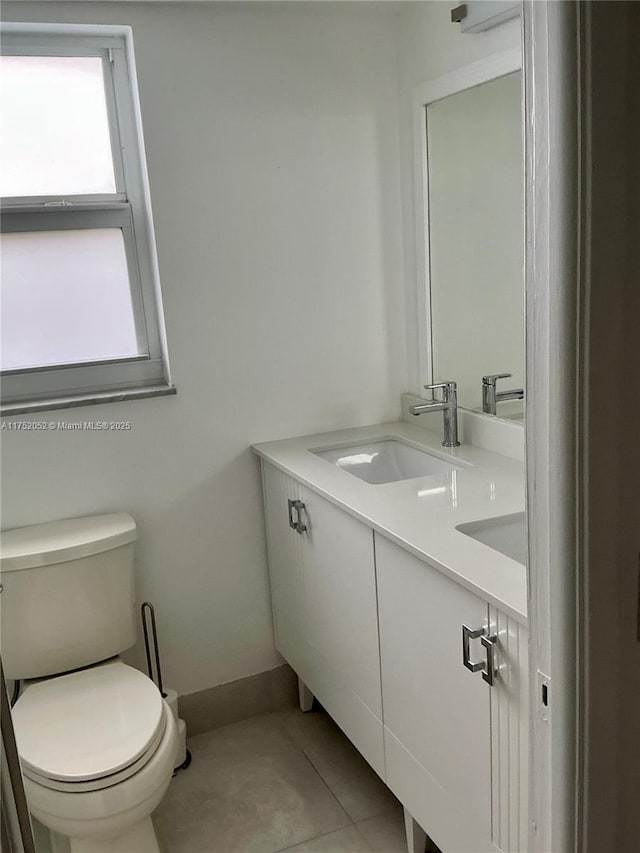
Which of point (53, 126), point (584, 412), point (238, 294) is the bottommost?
point (584, 412)

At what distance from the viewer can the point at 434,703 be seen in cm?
166

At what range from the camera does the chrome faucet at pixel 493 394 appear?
7.37ft

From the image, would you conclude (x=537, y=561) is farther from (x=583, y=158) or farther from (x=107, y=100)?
(x=107, y=100)

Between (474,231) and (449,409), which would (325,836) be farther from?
(474,231)

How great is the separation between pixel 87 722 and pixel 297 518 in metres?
0.77

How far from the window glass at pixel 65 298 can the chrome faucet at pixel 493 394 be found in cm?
109

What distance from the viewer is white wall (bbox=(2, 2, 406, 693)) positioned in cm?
225

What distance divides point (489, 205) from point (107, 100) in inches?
46.0

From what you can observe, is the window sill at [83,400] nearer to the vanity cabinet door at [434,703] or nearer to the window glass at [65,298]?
the window glass at [65,298]

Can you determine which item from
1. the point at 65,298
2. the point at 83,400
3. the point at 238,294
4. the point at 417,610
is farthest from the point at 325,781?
the point at 65,298

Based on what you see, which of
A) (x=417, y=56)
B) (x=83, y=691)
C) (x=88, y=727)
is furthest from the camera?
(x=417, y=56)

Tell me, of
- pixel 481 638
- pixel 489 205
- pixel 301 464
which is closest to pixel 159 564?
pixel 301 464

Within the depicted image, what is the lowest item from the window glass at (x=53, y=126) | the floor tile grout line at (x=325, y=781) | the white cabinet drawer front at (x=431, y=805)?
the floor tile grout line at (x=325, y=781)

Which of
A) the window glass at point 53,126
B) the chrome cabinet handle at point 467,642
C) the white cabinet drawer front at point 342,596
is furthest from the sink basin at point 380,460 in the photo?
the window glass at point 53,126
